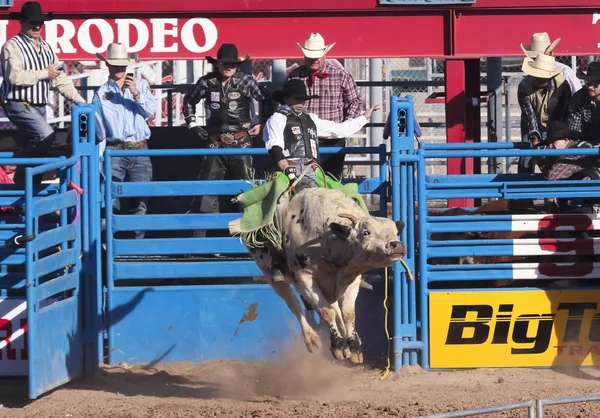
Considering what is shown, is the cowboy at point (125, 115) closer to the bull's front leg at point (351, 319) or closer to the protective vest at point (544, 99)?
the bull's front leg at point (351, 319)

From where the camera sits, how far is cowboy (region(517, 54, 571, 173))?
9.15 meters

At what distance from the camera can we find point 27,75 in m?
9.30

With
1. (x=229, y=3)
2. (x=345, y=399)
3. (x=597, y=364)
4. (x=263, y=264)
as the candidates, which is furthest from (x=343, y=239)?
(x=229, y=3)

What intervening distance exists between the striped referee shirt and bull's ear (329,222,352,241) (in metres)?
3.72

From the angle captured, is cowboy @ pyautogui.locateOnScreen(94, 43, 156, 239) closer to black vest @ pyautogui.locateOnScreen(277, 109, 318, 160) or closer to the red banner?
the red banner

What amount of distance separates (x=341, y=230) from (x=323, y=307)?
77 centimetres

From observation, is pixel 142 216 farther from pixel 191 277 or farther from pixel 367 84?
pixel 367 84

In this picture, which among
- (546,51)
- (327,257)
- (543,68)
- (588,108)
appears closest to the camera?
(327,257)

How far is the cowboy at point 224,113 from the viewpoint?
9.46 metres

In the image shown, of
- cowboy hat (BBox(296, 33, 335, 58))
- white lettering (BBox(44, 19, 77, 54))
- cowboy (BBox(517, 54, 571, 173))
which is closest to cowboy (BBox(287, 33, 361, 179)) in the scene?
cowboy hat (BBox(296, 33, 335, 58))

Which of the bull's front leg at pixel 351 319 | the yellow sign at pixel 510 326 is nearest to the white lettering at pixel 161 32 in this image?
the yellow sign at pixel 510 326

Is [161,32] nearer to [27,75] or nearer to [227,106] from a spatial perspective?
[227,106]

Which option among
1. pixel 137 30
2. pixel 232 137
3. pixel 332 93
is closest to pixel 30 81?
pixel 137 30

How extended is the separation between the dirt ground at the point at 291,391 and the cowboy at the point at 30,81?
2.35 meters
